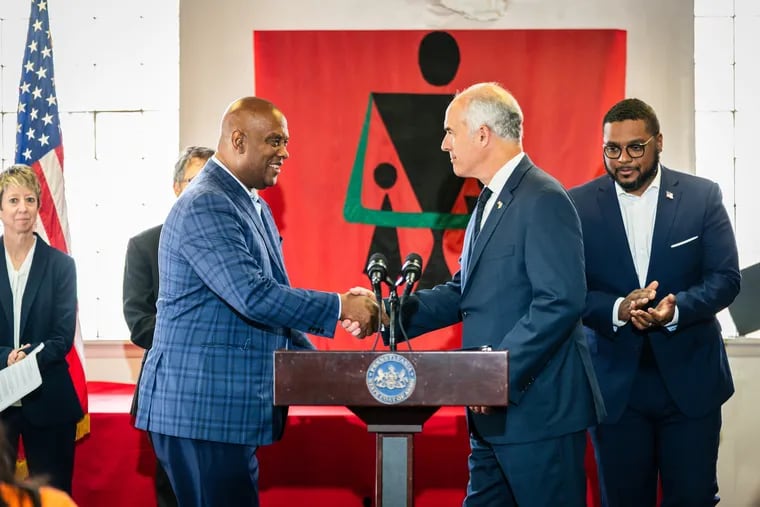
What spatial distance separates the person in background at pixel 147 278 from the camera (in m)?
4.27

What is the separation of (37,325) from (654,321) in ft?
8.59

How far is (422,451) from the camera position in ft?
15.3

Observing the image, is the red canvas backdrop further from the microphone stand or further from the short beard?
the microphone stand

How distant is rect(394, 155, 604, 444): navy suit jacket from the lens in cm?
290

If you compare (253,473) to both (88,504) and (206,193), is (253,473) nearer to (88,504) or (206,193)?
(206,193)

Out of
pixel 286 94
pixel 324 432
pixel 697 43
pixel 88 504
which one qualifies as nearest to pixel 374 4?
pixel 286 94

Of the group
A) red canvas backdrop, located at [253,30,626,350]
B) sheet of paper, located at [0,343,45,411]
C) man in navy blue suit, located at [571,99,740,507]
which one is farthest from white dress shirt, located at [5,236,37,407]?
man in navy blue suit, located at [571,99,740,507]

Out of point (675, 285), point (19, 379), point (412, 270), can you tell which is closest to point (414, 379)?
point (412, 270)

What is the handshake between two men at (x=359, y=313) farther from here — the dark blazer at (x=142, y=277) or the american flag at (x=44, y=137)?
the american flag at (x=44, y=137)

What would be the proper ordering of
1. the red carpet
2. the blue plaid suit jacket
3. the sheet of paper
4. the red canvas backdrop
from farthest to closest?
the red canvas backdrop < the red carpet < the sheet of paper < the blue plaid suit jacket

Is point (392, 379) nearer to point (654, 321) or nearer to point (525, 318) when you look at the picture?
point (525, 318)

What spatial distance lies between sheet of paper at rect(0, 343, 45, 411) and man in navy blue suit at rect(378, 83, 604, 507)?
1.94 meters

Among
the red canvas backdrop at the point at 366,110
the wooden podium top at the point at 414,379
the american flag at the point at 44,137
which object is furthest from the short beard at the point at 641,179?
the american flag at the point at 44,137

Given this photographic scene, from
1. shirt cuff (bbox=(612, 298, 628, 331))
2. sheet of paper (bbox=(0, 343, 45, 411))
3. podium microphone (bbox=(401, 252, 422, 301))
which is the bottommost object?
sheet of paper (bbox=(0, 343, 45, 411))
